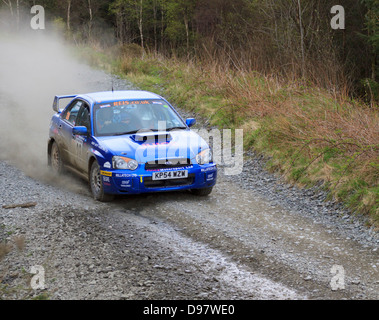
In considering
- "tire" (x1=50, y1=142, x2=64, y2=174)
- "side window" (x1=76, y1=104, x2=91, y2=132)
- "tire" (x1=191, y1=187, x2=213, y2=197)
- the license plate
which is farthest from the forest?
"tire" (x1=50, y1=142, x2=64, y2=174)

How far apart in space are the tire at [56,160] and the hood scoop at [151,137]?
2183 mm

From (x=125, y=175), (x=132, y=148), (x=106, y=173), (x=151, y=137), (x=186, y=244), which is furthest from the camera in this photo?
(x=151, y=137)

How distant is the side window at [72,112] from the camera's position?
995 cm

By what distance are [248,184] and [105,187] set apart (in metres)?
2.78

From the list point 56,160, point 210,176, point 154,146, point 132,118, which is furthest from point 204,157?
point 56,160

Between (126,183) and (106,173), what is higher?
(106,173)

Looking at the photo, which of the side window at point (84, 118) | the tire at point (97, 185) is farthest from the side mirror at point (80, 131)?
the tire at point (97, 185)

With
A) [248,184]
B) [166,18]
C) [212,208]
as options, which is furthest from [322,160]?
[166,18]

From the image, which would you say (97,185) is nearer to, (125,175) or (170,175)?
(125,175)

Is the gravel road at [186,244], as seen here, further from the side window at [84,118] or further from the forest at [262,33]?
the forest at [262,33]

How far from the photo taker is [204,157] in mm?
8680

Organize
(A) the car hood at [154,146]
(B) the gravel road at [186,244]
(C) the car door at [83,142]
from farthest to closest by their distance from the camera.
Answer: (C) the car door at [83,142] → (A) the car hood at [154,146] → (B) the gravel road at [186,244]

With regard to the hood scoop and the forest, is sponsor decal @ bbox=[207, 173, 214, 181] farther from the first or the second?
the forest

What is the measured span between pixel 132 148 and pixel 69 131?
1964 mm
